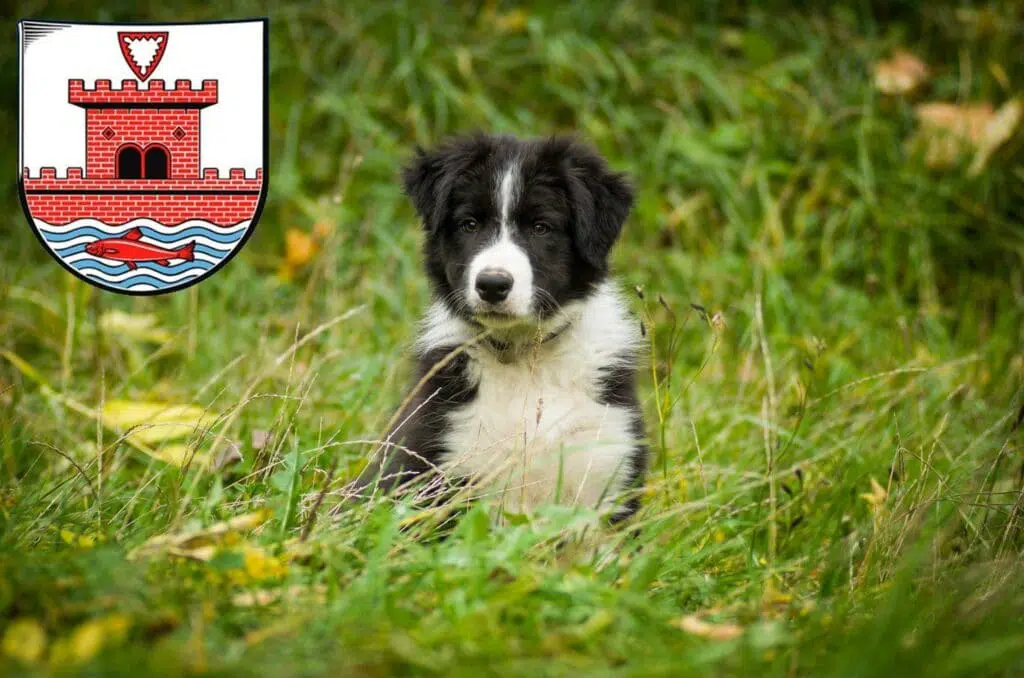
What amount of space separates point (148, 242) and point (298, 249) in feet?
10.3

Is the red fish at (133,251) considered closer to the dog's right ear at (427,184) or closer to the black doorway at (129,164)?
the black doorway at (129,164)

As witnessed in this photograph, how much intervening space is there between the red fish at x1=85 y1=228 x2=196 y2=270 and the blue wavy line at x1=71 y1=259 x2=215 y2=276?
0.01m

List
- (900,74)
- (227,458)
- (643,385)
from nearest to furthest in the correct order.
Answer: (227,458)
(643,385)
(900,74)

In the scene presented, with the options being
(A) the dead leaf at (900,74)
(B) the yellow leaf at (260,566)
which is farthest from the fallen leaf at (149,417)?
(A) the dead leaf at (900,74)

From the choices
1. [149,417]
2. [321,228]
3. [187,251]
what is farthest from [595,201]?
[321,228]

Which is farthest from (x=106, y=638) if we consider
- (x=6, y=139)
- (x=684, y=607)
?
(x=6, y=139)

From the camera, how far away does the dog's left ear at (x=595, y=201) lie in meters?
3.29

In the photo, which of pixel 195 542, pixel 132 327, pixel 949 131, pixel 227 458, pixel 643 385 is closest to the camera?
pixel 195 542

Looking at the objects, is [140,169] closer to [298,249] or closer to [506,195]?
[506,195]

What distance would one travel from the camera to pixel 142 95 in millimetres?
2744

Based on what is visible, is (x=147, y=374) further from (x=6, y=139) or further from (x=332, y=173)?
(x=6, y=139)

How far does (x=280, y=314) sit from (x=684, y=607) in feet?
11.8

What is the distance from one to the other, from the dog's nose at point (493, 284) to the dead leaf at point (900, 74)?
4570mm

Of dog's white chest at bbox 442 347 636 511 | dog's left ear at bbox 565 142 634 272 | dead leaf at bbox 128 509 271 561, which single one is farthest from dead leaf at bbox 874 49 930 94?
dead leaf at bbox 128 509 271 561
